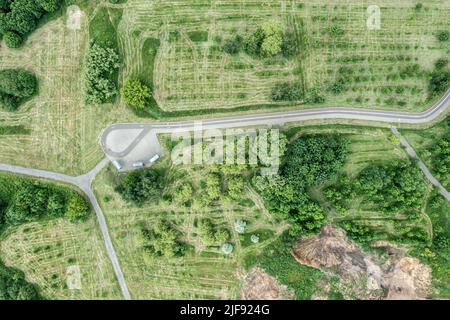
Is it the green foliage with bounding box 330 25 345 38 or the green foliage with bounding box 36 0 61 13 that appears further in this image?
the green foliage with bounding box 330 25 345 38

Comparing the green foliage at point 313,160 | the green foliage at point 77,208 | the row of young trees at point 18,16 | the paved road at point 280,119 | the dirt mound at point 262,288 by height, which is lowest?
the dirt mound at point 262,288

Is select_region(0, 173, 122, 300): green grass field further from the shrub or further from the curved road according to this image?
the shrub

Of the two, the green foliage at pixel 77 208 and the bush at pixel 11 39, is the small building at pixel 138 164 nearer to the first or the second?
the green foliage at pixel 77 208

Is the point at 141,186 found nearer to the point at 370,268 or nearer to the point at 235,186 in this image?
the point at 235,186

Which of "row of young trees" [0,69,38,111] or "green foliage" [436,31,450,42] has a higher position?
"green foliage" [436,31,450,42]

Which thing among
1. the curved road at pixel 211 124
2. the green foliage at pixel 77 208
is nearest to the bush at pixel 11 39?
the curved road at pixel 211 124

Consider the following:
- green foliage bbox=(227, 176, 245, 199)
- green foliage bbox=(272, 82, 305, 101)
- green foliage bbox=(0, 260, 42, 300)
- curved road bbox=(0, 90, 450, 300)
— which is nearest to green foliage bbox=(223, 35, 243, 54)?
green foliage bbox=(272, 82, 305, 101)
